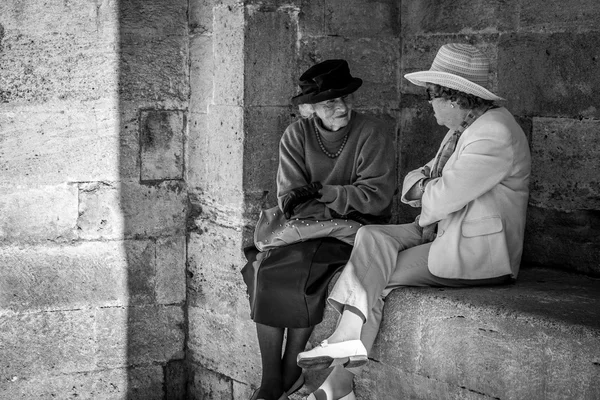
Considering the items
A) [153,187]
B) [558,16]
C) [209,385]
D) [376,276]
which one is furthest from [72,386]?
[558,16]

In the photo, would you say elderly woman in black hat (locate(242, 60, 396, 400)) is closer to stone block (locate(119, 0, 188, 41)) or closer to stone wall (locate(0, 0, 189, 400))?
stone wall (locate(0, 0, 189, 400))

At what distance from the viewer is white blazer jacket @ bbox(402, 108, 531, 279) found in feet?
12.3

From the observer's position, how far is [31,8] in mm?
4777

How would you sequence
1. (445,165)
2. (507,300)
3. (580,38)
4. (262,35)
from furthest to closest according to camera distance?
1. (262,35)
2. (580,38)
3. (445,165)
4. (507,300)

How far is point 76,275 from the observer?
4.95 metres

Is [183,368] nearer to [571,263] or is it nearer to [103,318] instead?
[103,318]

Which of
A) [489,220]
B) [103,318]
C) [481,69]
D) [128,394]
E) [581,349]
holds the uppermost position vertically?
[481,69]

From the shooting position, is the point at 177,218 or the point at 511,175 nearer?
the point at 511,175

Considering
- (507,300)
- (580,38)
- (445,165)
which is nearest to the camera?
(507,300)

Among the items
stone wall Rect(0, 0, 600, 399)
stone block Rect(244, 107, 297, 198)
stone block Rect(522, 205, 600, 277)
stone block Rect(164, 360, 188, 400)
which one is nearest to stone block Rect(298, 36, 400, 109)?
stone wall Rect(0, 0, 600, 399)

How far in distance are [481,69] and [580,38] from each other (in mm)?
615

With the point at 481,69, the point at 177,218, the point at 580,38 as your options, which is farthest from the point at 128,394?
the point at 580,38

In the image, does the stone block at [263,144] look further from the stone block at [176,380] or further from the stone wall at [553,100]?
the stone block at [176,380]

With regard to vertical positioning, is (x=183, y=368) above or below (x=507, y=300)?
below
